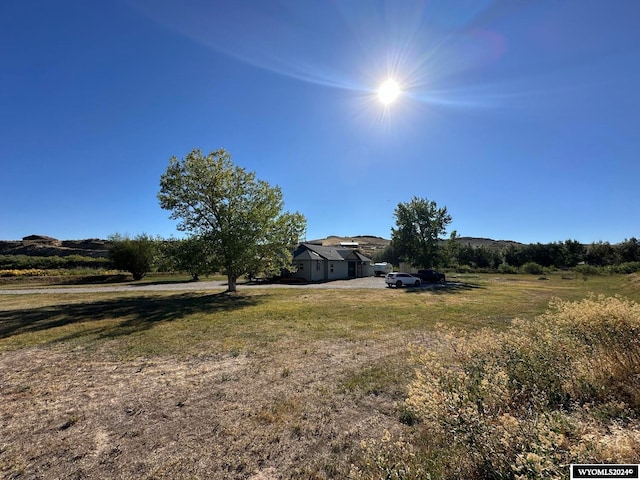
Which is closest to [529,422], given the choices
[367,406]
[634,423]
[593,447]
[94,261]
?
[593,447]

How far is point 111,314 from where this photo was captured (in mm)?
12820

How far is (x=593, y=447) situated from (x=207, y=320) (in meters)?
11.4

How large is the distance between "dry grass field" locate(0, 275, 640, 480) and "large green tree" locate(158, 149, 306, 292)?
8553mm

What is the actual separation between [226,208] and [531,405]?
18990 mm

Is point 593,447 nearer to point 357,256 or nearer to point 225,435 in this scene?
point 225,435

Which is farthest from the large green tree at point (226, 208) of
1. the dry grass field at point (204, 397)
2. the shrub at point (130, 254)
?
the shrub at point (130, 254)

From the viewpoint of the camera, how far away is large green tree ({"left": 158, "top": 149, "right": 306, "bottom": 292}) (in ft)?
62.4

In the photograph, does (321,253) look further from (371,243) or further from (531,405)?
(371,243)

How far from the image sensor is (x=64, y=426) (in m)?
4.18

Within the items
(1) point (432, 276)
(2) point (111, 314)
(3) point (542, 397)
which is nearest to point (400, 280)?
(1) point (432, 276)

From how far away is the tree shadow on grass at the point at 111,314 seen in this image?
10219mm

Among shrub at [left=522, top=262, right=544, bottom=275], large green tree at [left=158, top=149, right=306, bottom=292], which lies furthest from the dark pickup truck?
shrub at [left=522, top=262, right=544, bottom=275]

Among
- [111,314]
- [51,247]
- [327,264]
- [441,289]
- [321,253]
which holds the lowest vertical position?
[441,289]

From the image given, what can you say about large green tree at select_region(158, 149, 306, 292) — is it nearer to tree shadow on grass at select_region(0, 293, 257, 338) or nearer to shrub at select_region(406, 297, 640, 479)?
tree shadow on grass at select_region(0, 293, 257, 338)
